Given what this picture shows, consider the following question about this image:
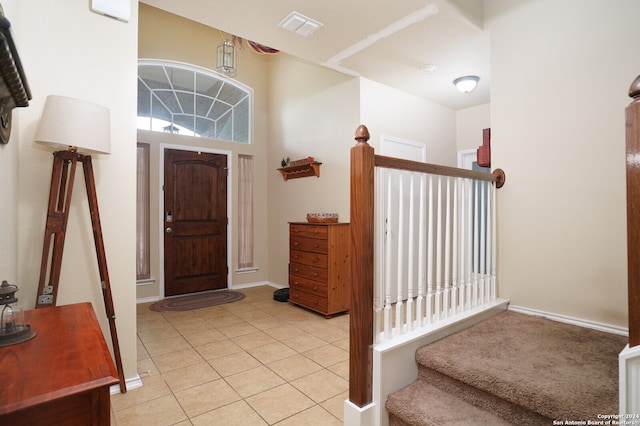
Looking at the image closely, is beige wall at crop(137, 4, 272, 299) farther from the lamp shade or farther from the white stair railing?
the white stair railing

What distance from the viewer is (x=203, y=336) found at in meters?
3.01

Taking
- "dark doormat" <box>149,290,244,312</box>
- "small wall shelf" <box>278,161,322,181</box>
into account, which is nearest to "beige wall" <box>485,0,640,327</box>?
"small wall shelf" <box>278,161,322,181</box>

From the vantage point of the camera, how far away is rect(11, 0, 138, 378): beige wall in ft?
5.74

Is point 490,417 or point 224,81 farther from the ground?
point 224,81

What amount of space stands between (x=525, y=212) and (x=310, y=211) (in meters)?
2.67

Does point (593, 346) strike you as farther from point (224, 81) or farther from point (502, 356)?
point (224, 81)

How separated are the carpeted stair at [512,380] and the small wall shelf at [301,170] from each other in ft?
9.19

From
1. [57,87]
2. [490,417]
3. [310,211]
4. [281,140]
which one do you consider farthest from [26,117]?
[281,140]

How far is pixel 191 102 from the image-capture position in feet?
15.3

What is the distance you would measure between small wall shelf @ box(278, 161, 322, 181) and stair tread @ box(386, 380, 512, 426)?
9.95 feet

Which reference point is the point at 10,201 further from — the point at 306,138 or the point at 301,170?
the point at 306,138

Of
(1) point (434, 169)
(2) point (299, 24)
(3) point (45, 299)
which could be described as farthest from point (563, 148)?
(3) point (45, 299)

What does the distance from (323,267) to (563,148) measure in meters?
2.40

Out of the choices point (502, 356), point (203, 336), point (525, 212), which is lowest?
point (203, 336)
